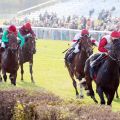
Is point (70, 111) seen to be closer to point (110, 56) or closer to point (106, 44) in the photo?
point (110, 56)

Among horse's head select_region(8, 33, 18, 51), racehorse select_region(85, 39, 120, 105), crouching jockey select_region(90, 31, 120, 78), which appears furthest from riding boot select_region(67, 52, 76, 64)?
racehorse select_region(85, 39, 120, 105)

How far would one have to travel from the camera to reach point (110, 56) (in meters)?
9.09

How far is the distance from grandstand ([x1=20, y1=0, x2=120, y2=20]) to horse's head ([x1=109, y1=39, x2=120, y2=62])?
81.9 feet

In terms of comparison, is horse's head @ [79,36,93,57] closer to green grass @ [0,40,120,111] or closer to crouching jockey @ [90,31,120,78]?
green grass @ [0,40,120,111]

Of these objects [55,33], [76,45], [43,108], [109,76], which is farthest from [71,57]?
[55,33]

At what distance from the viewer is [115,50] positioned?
895cm

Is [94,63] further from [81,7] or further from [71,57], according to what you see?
[81,7]

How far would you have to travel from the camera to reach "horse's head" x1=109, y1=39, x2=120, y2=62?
29.1ft

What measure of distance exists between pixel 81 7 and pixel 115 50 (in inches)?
1245

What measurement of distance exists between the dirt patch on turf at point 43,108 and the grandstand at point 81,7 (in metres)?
27.3

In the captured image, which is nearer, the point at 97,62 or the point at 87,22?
the point at 97,62

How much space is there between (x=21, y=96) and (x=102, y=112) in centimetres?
158

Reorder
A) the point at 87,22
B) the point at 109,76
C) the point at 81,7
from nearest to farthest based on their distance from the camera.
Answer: the point at 109,76 → the point at 87,22 → the point at 81,7

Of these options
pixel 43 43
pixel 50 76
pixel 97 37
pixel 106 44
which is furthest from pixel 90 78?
pixel 43 43
